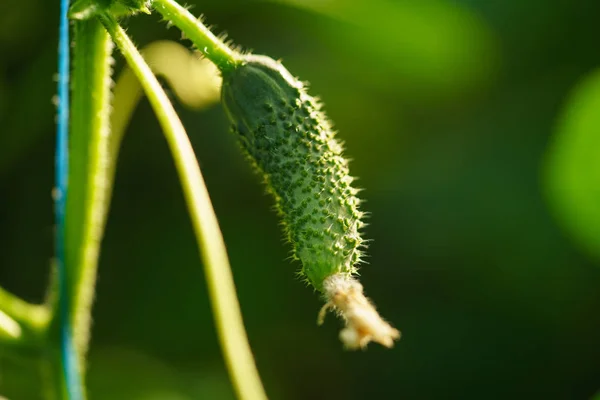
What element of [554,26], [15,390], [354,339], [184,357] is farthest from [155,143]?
[354,339]

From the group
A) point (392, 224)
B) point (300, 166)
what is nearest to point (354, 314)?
point (300, 166)

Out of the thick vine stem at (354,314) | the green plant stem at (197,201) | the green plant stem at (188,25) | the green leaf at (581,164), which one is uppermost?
the green leaf at (581,164)

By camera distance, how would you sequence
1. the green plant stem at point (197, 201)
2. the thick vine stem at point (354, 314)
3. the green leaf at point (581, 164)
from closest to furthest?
the thick vine stem at point (354, 314) < the green plant stem at point (197, 201) < the green leaf at point (581, 164)

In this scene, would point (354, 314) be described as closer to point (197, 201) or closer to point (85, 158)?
point (197, 201)

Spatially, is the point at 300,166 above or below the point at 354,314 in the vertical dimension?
above

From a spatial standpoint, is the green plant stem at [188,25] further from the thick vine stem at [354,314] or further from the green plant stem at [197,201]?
the thick vine stem at [354,314]

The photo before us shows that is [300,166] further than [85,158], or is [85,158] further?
[85,158]

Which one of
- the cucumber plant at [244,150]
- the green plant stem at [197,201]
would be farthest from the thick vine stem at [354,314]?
the green plant stem at [197,201]

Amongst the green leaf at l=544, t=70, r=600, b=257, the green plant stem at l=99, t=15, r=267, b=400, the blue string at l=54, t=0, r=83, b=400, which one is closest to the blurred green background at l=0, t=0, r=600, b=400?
the green leaf at l=544, t=70, r=600, b=257

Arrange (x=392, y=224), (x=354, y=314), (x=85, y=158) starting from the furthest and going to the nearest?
(x=392, y=224) < (x=85, y=158) < (x=354, y=314)

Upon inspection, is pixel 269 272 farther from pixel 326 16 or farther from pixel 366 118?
pixel 326 16
